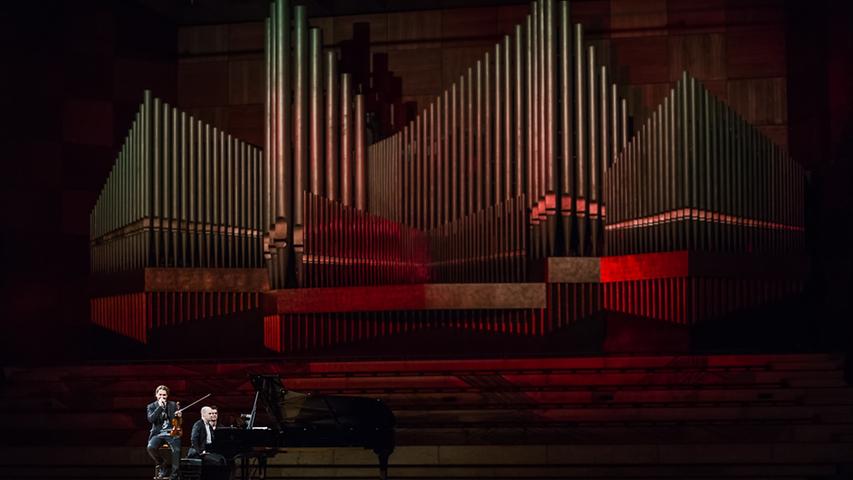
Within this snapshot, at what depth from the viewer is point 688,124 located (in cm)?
789

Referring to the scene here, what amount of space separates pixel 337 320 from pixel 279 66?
6.04ft

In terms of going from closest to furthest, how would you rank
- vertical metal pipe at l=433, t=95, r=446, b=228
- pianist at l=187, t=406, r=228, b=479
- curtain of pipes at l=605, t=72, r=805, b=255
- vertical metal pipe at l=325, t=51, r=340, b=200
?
pianist at l=187, t=406, r=228, b=479 → curtain of pipes at l=605, t=72, r=805, b=255 → vertical metal pipe at l=433, t=95, r=446, b=228 → vertical metal pipe at l=325, t=51, r=340, b=200

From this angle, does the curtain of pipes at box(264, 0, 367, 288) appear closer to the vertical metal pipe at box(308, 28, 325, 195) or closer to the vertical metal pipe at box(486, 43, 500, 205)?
the vertical metal pipe at box(308, 28, 325, 195)

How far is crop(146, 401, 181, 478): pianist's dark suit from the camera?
678 centimetres

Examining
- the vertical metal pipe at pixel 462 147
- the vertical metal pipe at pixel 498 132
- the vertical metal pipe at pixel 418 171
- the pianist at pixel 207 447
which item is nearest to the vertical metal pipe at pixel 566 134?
the vertical metal pipe at pixel 498 132

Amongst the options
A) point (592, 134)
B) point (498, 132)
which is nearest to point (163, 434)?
point (498, 132)

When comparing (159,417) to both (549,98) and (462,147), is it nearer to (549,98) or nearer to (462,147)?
(462,147)

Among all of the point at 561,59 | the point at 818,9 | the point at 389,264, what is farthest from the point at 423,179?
the point at 818,9

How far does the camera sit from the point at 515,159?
8.21 meters

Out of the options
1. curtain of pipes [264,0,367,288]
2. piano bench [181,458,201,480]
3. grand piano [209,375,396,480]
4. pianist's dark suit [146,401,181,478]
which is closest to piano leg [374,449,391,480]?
grand piano [209,375,396,480]

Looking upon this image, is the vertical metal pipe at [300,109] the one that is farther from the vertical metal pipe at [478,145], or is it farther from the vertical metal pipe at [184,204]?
the vertical metal pipe at [478,145]

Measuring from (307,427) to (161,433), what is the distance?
91cm

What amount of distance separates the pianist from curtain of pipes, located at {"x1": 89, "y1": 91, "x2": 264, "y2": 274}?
2.09 metres

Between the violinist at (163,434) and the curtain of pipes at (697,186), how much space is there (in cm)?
300
